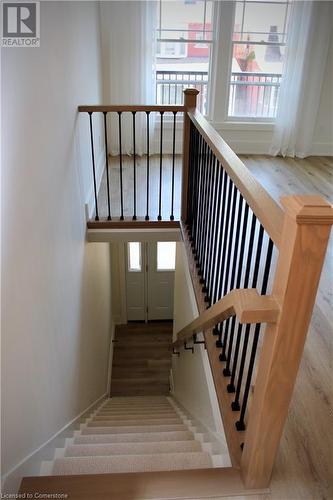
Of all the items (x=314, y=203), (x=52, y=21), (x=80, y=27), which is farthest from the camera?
(x=80, y=27)

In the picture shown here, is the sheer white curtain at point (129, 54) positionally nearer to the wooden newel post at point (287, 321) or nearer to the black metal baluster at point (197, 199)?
the black metal baluster at point (197, 199)

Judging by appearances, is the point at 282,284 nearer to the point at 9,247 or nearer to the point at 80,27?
the point at 9,247

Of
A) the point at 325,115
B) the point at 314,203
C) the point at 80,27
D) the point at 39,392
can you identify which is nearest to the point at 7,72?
the point at 314,203

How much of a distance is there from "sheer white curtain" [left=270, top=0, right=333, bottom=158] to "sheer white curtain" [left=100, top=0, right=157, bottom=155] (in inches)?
69.2

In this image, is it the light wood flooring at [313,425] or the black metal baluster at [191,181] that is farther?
the black metal baluster at [191,181]

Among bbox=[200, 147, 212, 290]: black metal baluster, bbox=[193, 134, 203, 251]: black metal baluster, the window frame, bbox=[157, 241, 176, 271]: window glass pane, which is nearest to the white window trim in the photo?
the window frame

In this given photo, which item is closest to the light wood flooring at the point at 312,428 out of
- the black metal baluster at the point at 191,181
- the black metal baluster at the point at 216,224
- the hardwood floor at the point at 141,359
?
the black metal baluster at the point at 216,224

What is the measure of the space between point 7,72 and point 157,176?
3.34 metres

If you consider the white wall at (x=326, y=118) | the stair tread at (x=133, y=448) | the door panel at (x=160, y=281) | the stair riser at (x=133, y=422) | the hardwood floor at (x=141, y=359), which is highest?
the white wall at (x=326, y=118)

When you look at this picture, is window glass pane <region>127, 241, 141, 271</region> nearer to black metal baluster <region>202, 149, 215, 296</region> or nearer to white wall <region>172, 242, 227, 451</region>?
white wall <region>172, 242, 227, 451</region>

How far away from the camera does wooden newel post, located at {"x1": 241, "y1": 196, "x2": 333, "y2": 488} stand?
97cm

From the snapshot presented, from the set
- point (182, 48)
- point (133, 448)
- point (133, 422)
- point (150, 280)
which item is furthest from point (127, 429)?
point (182, 48)

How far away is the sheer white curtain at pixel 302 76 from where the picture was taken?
16.0ft

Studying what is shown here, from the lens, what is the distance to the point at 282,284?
42.1 inches
